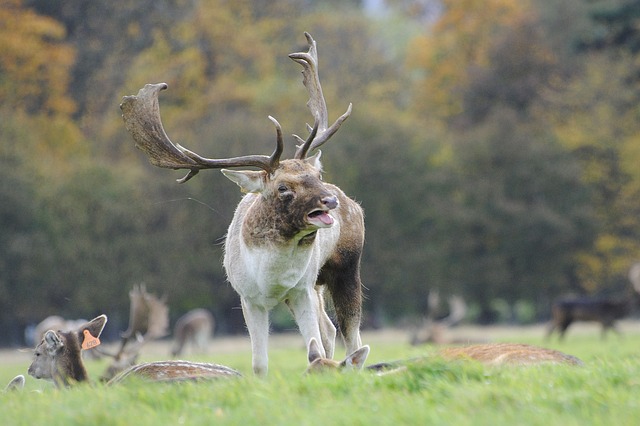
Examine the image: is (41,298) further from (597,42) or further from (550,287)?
(597,42)

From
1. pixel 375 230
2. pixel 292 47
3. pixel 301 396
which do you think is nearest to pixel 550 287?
pixel 375 230

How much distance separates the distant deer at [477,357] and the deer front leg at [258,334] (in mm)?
906

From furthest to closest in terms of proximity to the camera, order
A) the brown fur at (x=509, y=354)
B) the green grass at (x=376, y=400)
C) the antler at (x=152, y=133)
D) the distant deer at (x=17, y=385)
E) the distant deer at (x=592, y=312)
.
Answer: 1. the distant deer at (x=592, y=312)
2. the antler at (x=152, y=133)
3. the distant deer at (x=17, y=385)
4. the brown fur at (x=509, y=354)
5. the green grass at (x=376, y=400)

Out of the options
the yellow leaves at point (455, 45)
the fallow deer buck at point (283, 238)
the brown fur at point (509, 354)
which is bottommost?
the brown fur at point (509, 354)

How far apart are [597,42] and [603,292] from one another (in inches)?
340

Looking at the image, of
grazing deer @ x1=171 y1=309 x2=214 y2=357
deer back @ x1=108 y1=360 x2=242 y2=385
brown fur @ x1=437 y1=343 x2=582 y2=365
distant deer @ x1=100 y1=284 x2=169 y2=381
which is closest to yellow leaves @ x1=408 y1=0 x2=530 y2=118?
grazing deer @ x1=171 y1=309 x2=214 y2=357

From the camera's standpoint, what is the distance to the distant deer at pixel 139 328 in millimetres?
14641

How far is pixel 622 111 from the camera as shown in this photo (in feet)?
137

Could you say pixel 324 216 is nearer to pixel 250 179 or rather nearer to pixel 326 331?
pixel 250 179

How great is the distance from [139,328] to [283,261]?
826 centimetres

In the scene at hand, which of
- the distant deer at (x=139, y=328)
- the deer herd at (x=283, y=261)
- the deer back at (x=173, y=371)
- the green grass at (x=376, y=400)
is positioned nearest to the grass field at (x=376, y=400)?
the green grass at (x=376, y=400)

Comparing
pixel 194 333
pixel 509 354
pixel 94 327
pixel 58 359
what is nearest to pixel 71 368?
→ pixel 58 359

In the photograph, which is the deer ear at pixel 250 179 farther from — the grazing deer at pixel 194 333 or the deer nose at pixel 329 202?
the grazing deer at pixel 194 333

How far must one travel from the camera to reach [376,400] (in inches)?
234
